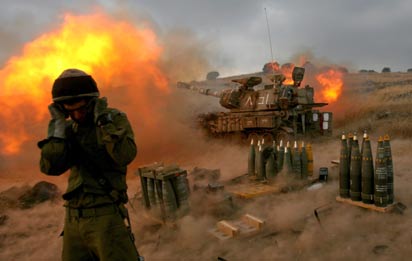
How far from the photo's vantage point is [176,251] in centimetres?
498

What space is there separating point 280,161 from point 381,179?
300cm

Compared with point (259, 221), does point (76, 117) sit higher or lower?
higher

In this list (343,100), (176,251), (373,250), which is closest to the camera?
(373,250)

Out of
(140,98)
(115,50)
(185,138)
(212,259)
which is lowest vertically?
(212,259)

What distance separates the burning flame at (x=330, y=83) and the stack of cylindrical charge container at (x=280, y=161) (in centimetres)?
1335

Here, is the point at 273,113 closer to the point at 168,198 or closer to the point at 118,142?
the point at 168,198

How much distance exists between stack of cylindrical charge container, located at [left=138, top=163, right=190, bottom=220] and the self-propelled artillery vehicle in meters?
8.55

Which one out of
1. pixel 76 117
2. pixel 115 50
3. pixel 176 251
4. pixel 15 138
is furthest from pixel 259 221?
pixel 15 138

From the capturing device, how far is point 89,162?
9.70 feet

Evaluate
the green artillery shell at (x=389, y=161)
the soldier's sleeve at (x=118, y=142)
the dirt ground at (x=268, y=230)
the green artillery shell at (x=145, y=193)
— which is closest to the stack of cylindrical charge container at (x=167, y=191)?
the green artillery shell at (x=145, y=193)

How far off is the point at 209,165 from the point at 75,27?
653 centimetres

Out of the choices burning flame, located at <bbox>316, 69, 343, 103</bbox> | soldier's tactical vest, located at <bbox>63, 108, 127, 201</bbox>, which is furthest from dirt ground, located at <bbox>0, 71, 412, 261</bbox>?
burning flame, located at <bbox>316, 69, 343, 103</bbox>

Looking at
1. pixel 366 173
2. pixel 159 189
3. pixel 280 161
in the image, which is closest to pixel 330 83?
pixel 280 161

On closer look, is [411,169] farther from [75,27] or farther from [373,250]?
[75,27]
